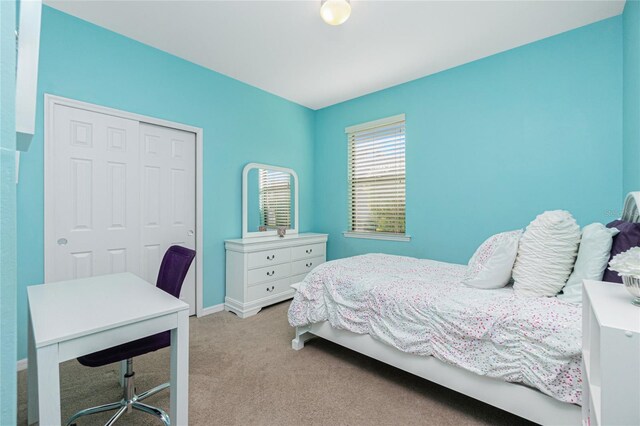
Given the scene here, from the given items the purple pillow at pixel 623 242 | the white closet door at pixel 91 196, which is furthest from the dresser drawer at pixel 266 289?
the purple pillow at pixel 623 242

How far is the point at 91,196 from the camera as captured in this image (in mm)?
2488

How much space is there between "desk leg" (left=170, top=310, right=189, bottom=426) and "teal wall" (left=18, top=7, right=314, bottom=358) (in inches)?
66.0

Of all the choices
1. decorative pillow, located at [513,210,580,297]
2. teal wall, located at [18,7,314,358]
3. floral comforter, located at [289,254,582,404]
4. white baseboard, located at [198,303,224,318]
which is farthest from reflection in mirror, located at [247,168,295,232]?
decorative pillow, located at [513,210,580,297]

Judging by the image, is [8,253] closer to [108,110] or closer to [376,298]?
[376,298]

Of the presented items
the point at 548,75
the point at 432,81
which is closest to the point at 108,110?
the point at 432,81

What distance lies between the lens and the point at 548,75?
8.56 ft

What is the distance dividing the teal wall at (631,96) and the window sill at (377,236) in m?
1.95

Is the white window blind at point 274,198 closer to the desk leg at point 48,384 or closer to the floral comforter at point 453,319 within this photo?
the floral comforter at point 453,319

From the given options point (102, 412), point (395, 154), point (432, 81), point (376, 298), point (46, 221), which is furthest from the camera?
point (395, 154)

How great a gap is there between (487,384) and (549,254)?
784 mm

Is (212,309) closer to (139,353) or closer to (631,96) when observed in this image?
(139,353)

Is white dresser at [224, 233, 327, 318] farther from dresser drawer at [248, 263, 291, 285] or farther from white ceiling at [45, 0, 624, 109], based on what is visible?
white ceiling at [45, 0, 624, 109]

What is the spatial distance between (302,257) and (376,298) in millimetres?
2008

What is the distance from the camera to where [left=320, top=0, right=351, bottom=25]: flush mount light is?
2029 mm
